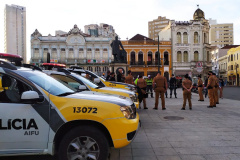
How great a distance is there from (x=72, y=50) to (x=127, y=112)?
45.5 m

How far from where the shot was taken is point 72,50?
47.7m

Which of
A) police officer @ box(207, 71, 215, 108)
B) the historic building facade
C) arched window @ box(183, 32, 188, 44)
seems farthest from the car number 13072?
arched window @ box(183, 32, 188, 44)

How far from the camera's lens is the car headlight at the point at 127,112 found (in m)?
3.81

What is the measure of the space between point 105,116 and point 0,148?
5.50ft

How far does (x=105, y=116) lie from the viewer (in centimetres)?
360

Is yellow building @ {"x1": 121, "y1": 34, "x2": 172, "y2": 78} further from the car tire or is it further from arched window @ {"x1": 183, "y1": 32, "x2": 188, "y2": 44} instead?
the car tire

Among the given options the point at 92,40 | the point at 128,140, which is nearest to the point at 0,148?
the point at 128,140

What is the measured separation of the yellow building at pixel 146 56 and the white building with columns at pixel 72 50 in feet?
15.4

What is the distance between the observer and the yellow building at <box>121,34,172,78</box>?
46219 mm

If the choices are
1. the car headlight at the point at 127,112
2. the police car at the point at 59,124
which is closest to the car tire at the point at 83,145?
the police car at the point at 59,124

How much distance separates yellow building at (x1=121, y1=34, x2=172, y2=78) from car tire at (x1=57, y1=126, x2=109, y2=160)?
4267 cm

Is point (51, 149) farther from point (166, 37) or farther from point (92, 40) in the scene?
point (166, 37)

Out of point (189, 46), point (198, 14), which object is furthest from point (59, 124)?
point (198, 14)

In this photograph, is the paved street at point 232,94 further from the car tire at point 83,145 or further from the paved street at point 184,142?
the car tire at point 83,145
